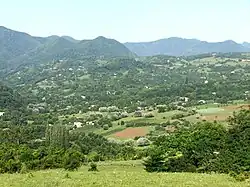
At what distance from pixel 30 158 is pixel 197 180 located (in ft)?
76.0

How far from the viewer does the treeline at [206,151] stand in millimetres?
41875

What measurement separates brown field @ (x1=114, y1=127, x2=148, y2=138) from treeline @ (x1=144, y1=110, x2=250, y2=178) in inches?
2286

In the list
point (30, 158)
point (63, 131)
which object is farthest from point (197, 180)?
point (63, 131)

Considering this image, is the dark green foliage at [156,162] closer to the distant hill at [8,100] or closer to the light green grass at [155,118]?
the light green grass at [155,118]

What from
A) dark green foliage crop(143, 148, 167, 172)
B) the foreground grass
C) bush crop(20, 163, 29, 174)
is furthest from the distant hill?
the foreground grass

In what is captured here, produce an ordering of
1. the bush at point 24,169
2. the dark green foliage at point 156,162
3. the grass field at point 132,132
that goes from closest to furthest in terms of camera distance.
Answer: the bush at point 24,169
the dark green foliage at point 156,162
the grass field at point 132,132

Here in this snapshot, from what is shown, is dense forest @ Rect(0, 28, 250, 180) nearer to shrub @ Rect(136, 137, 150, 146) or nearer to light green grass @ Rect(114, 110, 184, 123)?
light green grass @ Rect(114, 110, 184, 123)

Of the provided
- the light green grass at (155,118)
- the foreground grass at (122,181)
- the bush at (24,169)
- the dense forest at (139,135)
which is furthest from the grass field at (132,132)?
the foreground grass at (122,181)

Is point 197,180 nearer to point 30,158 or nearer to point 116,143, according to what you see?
point 30,158

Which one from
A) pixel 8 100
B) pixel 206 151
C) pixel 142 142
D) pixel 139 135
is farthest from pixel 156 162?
pixel 8 100

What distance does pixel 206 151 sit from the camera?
45312 millimetres

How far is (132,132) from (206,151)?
65314 millimetres

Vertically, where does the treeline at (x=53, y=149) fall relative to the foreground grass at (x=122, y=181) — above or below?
below

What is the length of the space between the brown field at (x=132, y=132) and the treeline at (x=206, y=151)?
58075 mm
